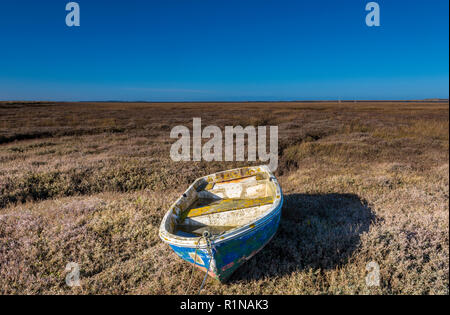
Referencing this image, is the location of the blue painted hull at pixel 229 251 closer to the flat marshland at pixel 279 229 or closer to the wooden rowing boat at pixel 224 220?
the wooden rowing boat at pixel 224 220

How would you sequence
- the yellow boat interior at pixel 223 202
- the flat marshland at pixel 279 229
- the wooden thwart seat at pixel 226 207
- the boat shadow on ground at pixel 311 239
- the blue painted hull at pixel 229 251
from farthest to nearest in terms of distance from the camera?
the wooden thwart seat at pixel 226 207 → the yellow boat interior at pixel 223 202 → the boat shadow on ground at pixel 311 239 → the flat marshland at pixel 279 229 → the blue painted hull at pixel 229 251

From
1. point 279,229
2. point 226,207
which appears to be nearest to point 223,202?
point 226,207

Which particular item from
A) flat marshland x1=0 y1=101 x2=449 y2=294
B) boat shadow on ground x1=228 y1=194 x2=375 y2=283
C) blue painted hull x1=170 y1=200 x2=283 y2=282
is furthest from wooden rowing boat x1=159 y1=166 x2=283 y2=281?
flat marshland x1=0 y1=101 x2=449 y2=294

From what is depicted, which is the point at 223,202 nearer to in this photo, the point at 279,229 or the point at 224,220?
the point at 224,220

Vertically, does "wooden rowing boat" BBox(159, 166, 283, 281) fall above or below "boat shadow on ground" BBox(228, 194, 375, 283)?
above

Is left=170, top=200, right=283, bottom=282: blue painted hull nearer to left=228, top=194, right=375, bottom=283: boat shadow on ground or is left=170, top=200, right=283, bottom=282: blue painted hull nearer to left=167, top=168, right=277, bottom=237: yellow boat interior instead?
left=167, top=168, right=277, bottom=237: yellow boat interior

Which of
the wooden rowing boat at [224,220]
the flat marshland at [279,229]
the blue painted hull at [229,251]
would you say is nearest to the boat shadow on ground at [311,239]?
the flat marshland at [279,229]
